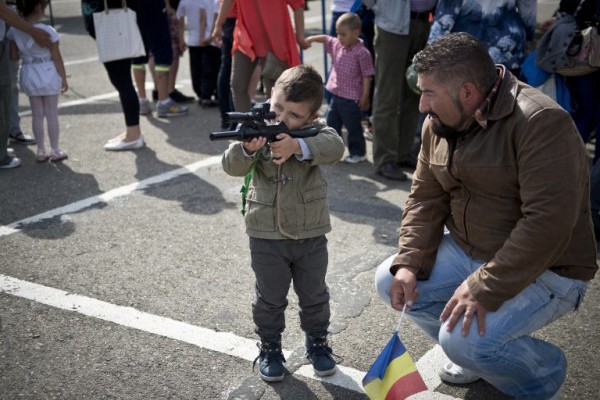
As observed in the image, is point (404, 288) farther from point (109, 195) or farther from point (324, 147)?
point (109, 195)

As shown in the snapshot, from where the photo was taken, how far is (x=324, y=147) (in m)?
3.07

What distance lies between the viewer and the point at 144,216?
5.21 metres

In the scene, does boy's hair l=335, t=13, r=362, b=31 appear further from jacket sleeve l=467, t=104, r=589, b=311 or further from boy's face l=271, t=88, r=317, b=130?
jacket sleeve l=467, t=104, r=589, b=311

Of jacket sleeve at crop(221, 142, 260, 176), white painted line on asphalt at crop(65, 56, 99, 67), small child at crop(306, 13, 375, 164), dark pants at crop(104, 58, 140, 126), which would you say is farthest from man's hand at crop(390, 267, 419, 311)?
white painted line on asphalt at crop(65, 56, 99, 67)

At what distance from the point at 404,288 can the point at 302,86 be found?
3.06 ft

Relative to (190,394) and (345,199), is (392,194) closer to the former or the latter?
(345,199)

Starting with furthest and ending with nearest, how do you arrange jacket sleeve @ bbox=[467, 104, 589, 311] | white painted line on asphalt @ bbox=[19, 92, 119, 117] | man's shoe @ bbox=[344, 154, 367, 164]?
1. white painted line on asphalt @ bbox=[19, 92, 119, 117]
2. man's shoe @ bbox=[344, 154, 367, 164]
3. jacket sleeve @ bbox=[467, 104, 589, 311]

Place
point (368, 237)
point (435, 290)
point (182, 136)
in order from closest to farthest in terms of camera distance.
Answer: point (435, 290)
point (368, 237)
point (182, 136)

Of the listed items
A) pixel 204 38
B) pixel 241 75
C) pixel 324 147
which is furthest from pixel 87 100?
pixel 324 147

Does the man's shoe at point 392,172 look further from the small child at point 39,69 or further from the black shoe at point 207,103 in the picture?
the black shoe at point 207,103

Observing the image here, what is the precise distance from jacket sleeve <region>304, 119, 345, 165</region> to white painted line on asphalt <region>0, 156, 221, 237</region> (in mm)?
2750

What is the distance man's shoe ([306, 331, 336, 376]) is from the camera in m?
3.22

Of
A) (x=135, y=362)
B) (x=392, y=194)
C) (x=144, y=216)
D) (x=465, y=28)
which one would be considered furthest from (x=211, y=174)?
(x=135, y=362)

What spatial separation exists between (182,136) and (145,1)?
1568 millimetres
